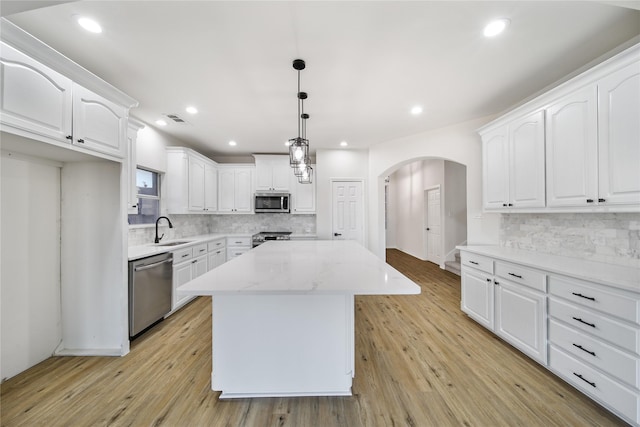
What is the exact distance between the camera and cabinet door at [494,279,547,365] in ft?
6.41

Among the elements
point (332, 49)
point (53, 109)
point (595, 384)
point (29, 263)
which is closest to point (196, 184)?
point (29, 263)

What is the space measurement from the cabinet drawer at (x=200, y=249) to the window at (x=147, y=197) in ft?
2.66

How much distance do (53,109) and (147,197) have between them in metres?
2.07

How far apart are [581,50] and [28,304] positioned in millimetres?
5172

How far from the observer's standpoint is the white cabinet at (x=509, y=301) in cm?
198

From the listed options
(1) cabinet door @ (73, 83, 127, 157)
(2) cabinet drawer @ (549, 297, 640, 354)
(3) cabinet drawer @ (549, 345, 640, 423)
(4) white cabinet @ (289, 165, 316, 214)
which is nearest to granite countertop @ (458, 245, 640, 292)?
(2) cabinet drawer @ (549, 297, 640, 354)

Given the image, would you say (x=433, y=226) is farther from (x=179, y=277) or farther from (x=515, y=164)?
(x=179, y=277)

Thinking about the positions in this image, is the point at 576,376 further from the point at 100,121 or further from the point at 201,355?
the point at 100,121

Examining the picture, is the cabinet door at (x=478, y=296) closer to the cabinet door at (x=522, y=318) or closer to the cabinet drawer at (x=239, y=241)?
the cabinet door at (x=522, y=318)

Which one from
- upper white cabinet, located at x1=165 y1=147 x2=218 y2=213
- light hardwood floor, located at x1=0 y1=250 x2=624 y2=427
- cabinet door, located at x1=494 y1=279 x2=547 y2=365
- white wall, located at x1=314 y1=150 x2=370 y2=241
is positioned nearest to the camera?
light hardwood floor, located at x1=0 y1=250 x2=624 y2=427

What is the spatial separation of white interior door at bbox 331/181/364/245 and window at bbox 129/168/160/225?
3161 millimetres

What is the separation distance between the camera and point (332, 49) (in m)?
1.94

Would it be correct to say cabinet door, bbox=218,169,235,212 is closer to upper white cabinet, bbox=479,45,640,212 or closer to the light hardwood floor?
the light hardwood floor

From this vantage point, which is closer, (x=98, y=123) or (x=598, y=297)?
(x=598, y=297)
